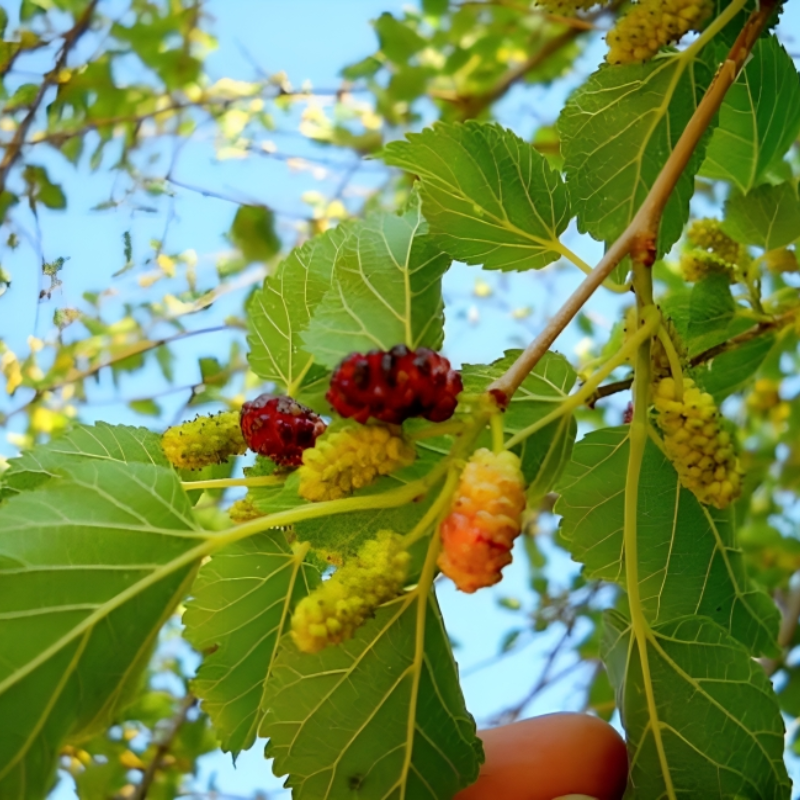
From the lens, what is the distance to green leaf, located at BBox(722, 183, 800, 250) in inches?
29.8

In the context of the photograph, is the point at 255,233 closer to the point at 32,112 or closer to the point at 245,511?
the point at 32,112

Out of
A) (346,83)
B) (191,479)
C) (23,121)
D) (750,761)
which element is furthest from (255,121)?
(750,761)

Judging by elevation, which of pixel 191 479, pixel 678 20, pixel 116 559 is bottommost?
pixel 116 559

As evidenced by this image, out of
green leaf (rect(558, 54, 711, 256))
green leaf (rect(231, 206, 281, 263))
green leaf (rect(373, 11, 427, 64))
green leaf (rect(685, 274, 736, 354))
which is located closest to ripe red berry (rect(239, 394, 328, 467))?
green leaf (rect(558, 54, 711, 256))

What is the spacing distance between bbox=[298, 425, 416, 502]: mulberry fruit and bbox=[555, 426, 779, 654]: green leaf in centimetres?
21

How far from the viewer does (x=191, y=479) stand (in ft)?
2.09

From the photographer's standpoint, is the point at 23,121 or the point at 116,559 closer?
the point at 116,559

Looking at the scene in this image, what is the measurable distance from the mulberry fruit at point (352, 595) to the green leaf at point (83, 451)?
19 cm

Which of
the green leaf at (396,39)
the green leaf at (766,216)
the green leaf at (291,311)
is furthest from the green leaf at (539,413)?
the green leaf at (396,39)

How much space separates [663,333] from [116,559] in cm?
31

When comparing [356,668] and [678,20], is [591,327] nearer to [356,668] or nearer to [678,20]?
[678,20]

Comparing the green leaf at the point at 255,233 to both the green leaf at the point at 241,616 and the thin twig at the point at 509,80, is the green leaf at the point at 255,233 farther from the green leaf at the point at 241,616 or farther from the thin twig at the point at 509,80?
the green leaf at the point at 241,616

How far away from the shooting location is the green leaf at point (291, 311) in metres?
0.55

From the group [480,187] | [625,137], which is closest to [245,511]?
[480,187]
